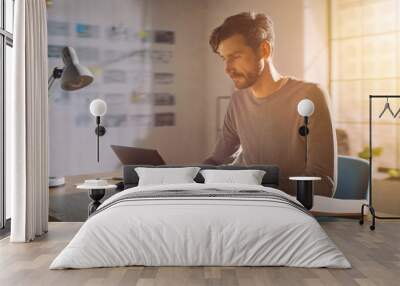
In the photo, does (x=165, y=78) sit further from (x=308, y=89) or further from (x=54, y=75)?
(x=308, y=89)

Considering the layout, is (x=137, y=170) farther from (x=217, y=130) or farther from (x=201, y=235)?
(x=201, y=235)

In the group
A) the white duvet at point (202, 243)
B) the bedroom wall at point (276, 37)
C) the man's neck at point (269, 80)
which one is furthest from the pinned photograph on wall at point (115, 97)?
the white duvet at point (202, 243)

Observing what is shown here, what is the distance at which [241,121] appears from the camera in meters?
7.47

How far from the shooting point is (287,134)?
736 cm

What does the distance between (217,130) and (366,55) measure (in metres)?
2.04

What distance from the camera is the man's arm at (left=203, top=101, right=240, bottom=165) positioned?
24.6ft

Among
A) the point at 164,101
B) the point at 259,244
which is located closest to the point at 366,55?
the point at 164,101

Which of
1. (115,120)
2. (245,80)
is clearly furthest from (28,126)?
(245,80)

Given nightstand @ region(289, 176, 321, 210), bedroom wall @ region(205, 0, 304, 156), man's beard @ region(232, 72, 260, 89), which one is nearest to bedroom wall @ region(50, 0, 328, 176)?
bedroom wall @ region(205, 0, 304, 156)

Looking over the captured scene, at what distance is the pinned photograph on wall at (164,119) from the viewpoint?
7.51 meters

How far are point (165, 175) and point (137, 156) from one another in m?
0.74

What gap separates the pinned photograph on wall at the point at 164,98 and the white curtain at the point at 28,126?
5.04 ft

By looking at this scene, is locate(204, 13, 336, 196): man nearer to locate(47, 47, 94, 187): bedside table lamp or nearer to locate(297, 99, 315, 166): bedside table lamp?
locate(297, 99, 315, 166): bedside table lamp

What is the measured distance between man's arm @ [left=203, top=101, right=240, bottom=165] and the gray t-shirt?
65 millimetres
